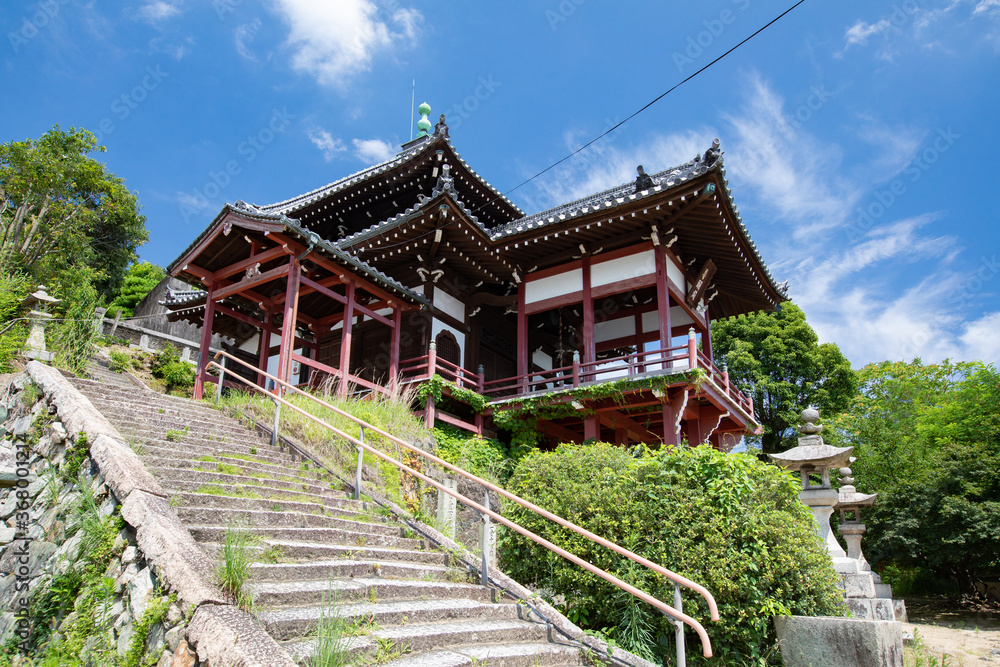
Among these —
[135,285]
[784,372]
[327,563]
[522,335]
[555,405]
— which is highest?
[135,285]

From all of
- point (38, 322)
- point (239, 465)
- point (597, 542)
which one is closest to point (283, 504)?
point (239, 465)

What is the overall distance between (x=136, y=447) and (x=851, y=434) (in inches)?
1024

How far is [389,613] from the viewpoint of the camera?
14.2 ft

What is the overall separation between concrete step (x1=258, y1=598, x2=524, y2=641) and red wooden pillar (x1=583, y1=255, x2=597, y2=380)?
26.1ft

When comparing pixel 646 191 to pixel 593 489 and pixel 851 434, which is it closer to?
pixel 593 489

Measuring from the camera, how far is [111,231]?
2495 cm

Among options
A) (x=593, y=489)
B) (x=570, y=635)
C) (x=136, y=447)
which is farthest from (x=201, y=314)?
(x=570, y=635)

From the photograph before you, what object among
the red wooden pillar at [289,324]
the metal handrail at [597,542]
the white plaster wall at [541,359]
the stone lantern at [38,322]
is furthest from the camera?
the white plaster wall at [541,359]

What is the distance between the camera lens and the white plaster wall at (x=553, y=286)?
1419cm

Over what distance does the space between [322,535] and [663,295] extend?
364 inches

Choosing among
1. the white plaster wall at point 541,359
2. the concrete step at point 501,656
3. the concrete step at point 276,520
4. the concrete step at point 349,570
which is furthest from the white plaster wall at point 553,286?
the concrete step at point 501,656

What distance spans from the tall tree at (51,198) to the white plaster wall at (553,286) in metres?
12.9

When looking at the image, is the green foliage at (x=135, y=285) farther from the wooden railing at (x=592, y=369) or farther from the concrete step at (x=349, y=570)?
the concrete step at (x=349, y=570)

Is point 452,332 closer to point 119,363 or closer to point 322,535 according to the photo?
point 119,363
